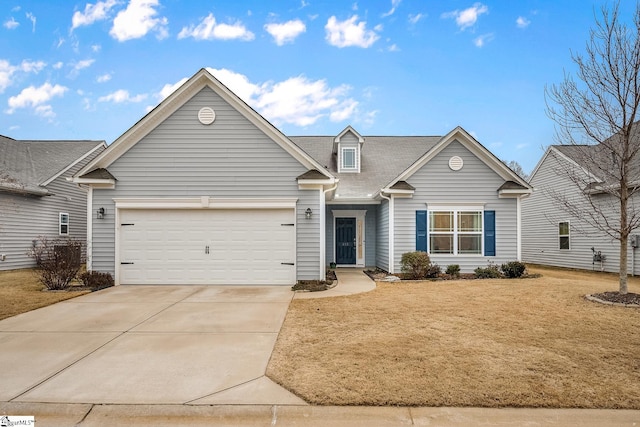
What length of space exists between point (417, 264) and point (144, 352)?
942 centimetres

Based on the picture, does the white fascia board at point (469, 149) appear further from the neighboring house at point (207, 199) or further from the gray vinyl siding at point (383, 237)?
the neighboring house at point (207, 199)

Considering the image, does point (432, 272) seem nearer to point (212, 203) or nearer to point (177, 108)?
point (212, 203)

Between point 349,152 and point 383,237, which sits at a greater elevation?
point 349,152

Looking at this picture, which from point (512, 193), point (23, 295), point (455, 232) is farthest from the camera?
point (455, 232)

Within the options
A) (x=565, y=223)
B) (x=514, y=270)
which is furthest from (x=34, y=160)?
(x=565, y=223)

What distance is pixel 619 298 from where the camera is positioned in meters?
→ 8.33

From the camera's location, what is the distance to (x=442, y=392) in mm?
3803

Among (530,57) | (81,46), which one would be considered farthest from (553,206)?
(81,46)

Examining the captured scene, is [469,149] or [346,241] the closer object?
[469,149]

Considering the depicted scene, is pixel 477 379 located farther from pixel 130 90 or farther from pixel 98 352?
pixel 130 90

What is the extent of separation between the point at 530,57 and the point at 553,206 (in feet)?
23.3

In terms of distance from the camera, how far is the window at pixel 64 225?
1822 centimetres

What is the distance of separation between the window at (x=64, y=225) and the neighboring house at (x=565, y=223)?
69.3ft

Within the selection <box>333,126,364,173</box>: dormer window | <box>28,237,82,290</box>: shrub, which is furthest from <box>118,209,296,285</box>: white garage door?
<box>333,126,364,173</box>: dormer window
